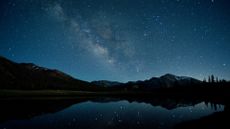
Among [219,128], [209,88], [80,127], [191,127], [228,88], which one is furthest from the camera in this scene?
[209,88]

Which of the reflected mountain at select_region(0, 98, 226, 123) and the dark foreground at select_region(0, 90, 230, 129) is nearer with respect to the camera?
the dark foreground at select_region(0, 90, 230, 129)

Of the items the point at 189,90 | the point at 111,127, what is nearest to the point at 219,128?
the point at 111,127

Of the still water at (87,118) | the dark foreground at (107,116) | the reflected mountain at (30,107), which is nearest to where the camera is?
the dark foreground at (107,116)

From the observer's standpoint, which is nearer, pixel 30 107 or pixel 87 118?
pixel 87 118

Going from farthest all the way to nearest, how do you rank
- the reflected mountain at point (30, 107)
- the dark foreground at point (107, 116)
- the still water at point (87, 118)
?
the reflected mountain at point (30, 107), the still water at point (87, 118), the dark foreground at point (107, 116)

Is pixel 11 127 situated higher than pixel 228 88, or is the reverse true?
pixel 228 88

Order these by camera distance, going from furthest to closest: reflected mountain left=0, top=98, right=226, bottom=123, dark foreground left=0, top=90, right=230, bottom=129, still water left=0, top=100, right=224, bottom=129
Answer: reflected mountain left=0, top=98, right=226, bottom=123
still water left=0, top=100, right=224, bottom=129
dark foreground left=0, top=90, right=230, bottom=129

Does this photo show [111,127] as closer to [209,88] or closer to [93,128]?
[93,128]

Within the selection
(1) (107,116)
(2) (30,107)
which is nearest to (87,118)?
(1) (107,116)

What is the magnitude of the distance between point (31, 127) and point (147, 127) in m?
16.5

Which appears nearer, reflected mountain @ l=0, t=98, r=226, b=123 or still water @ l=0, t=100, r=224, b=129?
still water @ l=0, t=100, r=224, b=129

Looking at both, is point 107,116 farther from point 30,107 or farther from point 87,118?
point 30,107

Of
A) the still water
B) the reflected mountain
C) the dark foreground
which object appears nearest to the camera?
the dark foreground

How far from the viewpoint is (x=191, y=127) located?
26828 millimetres
